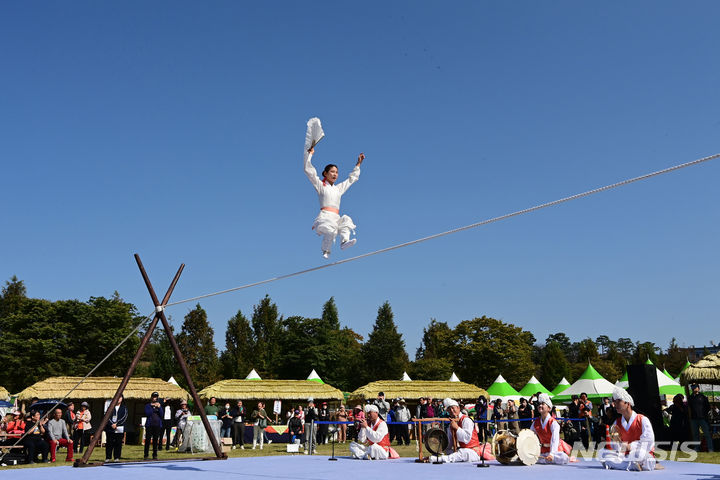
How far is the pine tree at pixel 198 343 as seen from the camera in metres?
41.3

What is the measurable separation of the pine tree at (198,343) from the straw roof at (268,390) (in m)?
13.9

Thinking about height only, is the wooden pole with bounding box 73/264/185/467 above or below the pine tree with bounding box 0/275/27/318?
below

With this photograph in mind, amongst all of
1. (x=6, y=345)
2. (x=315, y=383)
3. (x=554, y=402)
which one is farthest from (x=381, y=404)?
(x=6, y=345)

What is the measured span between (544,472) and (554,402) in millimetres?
26271

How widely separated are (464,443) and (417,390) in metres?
20.1

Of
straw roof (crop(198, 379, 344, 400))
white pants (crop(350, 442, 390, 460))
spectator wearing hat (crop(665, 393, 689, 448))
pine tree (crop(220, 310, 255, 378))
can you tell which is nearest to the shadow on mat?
white pants (crop(350, 442, 390, 460))

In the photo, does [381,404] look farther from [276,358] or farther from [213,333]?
[276,358]

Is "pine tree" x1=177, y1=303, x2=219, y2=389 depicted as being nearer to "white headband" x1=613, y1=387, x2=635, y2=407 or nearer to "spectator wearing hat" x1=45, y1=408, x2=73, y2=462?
"spectator wearing hat" x1=45, y1=408, x2=73, y2=462

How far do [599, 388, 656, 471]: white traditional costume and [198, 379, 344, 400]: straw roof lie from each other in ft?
67.1

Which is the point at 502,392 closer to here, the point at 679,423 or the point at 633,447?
the point at 679,423

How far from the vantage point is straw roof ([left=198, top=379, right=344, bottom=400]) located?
1026 inches

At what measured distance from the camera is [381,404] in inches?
702

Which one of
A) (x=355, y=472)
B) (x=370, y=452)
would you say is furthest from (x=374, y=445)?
(x=355, y=472)

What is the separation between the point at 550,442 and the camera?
8.98 m
